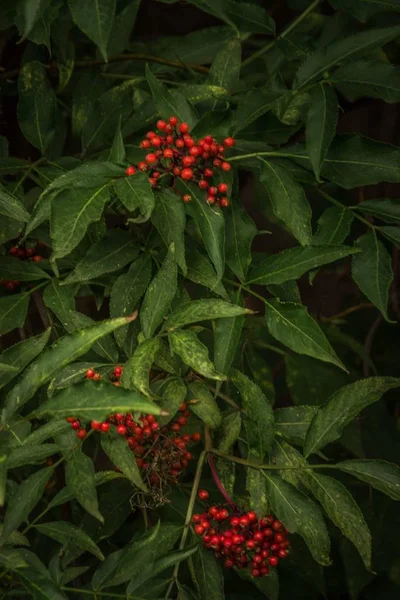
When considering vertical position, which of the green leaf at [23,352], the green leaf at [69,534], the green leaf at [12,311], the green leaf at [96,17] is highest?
the green leaf at [96,17]

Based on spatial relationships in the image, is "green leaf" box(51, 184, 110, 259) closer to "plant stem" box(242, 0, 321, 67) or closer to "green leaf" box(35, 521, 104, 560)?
"green leaf" box(35, 521, 104, 560)

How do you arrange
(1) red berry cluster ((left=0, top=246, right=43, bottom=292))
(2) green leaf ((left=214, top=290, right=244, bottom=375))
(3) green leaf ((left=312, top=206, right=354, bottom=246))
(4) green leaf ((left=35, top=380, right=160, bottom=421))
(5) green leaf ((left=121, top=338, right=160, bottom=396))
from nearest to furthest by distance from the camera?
(4) green leaf ((left=35, top=380, right=160, bottom=421))
(5) green leaf ((left=121, top=338, right=160, bottom=396))
(2) green leaf ((left=214, top=290, right=244, bottom=375))
(3) green leaf ((left=312, top=206, right=354, bottom=246))
(1) red berry cluster ((left=0, top=246, right=43, bottom=292))

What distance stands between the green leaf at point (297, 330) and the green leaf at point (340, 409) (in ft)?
0.15

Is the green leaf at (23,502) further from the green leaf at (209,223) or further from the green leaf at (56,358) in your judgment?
the green leaf at (209,223)

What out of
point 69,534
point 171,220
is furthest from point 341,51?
point 69,534

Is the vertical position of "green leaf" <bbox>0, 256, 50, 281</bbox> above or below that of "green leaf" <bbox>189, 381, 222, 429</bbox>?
above

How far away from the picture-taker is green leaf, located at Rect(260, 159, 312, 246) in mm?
1187

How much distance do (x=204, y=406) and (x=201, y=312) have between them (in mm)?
190

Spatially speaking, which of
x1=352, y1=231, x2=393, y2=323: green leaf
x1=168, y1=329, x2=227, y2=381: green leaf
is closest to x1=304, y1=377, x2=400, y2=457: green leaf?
x1=352, y1=231, x2=393, y2=323: green leaf

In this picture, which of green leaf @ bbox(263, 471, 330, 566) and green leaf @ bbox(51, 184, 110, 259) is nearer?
green leaf @ bbox(51, 184, 110, 259)

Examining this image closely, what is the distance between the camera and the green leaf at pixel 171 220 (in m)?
1.12

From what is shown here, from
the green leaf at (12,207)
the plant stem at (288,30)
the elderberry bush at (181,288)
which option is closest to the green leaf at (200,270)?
the elderberry bush at (181,288)

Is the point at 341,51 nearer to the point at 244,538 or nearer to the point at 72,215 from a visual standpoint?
the point at 72,215

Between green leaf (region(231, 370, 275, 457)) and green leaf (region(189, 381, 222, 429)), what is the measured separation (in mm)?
41
